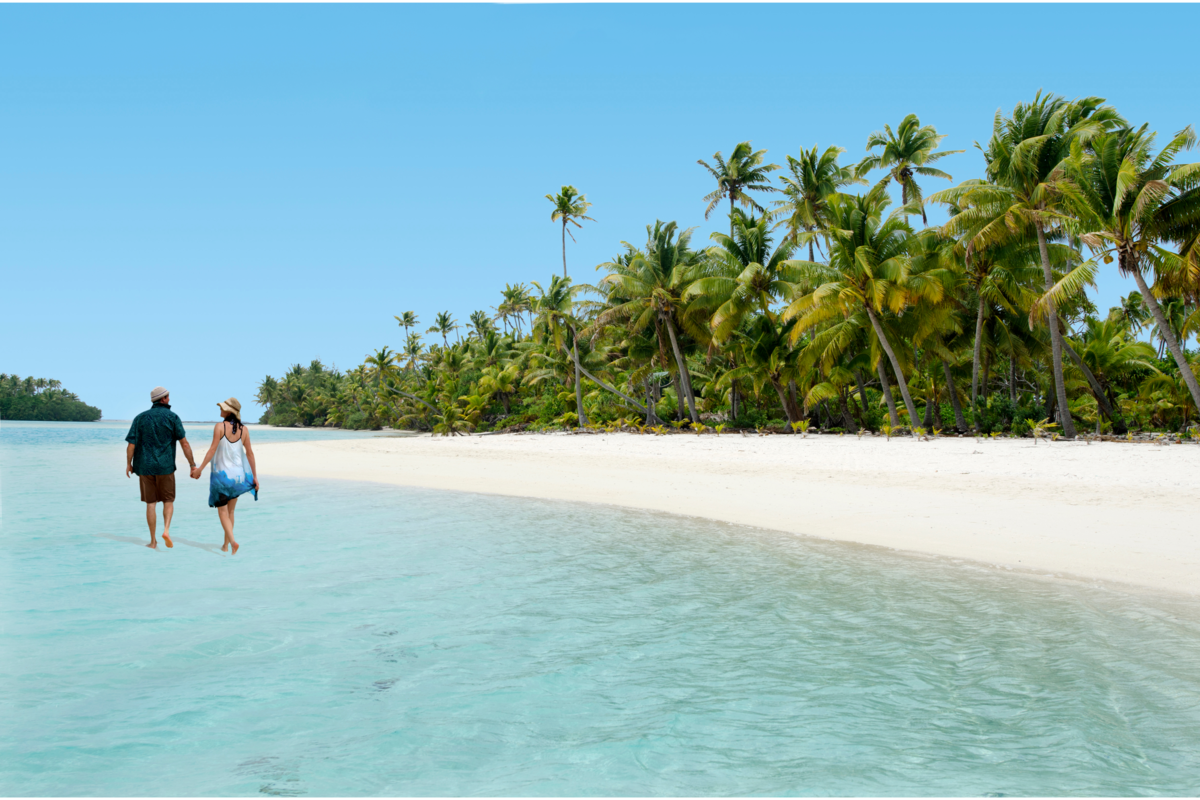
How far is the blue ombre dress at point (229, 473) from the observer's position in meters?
7.82

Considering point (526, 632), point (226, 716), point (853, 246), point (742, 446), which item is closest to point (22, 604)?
point (226, 716)

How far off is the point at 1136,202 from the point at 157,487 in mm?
20176

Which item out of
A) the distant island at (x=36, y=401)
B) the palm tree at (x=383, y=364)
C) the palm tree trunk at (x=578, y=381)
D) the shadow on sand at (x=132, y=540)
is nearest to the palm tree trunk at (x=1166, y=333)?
the shadow on sand at (x=132, y=540)

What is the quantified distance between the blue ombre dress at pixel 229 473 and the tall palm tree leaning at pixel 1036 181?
1898 cm

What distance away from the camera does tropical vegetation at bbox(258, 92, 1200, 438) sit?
17.6m

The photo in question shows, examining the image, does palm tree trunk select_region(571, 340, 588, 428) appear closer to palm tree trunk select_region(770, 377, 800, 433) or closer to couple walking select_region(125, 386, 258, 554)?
palm tree trunk select_region(770, 377, 800, 433)

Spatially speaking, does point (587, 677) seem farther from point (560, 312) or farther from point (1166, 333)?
point (560, 312)

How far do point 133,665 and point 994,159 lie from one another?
24.5m

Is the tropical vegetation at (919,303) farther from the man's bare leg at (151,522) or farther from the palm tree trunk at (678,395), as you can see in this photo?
the man's bare leg at (151,522)

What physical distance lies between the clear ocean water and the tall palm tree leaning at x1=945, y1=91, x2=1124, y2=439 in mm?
15460

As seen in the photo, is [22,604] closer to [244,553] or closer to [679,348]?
[244,553]

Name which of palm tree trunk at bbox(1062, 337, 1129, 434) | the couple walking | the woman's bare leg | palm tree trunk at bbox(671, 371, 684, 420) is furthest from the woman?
palm tree trunk at bbox(671, 371, 684, 420)

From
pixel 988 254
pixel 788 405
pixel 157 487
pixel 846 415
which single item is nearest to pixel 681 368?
pixel 788 405

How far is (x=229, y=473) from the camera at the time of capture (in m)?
7.89
